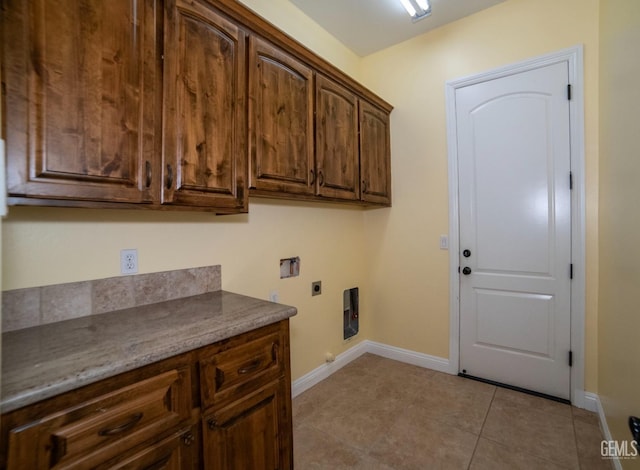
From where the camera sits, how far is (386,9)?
2.40 m

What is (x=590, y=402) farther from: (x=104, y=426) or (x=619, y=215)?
(x=104, y=426)

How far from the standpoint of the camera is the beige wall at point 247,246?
1.23m

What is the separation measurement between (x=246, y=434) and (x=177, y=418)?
0.33 meters

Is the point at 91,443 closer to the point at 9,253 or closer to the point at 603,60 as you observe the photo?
the point at 9,253

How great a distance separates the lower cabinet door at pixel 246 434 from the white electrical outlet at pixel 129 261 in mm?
793

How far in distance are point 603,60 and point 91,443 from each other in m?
3.15

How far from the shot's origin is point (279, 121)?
179cm

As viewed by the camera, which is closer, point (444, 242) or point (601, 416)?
point (601, 416)

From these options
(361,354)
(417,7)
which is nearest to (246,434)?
(361,354)

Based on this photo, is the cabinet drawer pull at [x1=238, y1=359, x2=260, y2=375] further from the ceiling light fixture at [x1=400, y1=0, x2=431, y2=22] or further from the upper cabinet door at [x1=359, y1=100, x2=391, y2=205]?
the ceiling light fixture at [x1=400, y1=0, x2=431, y2=22]

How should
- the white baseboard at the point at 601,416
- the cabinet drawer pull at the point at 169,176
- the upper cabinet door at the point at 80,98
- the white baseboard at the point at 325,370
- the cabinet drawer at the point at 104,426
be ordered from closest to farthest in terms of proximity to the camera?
1. the cabinet drawer at the point at 104,426
2. the upper cabinet door at the point at 80,98
3. the cabinet drawer pull at the point at 169,176
4. the white baseboard at the point at 601,416
5. the white baseboard at the point at 325,370

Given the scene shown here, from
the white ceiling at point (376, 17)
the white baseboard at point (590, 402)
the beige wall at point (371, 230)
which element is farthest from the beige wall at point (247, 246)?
the white baseboard at point (590, 402)

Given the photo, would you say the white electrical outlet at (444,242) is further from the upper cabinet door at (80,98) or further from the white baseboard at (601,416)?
the upper cabinet door at (80,98)

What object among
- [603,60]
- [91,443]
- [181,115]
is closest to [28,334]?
[91,443]
